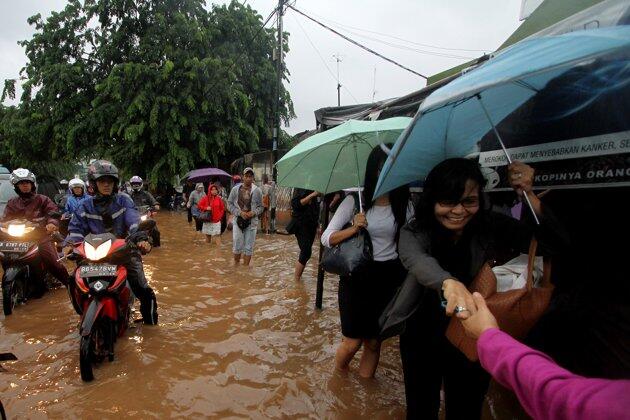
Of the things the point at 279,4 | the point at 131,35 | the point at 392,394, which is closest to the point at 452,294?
the point at 392,394

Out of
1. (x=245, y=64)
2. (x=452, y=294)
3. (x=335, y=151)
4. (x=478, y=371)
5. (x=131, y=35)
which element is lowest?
(x=478, y=371)

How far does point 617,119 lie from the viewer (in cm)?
175

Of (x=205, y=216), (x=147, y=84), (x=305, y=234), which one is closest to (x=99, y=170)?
(x=305, y=234)

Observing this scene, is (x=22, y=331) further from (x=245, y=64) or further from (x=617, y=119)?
(x=245, y=64)

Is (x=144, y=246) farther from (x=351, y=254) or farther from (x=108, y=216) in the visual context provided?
(x=351, y=254)

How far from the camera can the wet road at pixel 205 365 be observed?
2775 mm

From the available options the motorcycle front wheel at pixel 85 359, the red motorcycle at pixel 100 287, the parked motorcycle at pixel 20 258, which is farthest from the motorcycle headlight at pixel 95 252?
the parked motorcycle at pixel 20 258

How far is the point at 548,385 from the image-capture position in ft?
2.94

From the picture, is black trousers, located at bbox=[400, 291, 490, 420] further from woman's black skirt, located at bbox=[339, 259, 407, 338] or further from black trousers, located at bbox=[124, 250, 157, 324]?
black trousers, located at bbox=[124, 250, 157, 324]

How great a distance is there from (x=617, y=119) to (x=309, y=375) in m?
2.83

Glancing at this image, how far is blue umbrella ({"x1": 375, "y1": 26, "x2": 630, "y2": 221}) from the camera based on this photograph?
1026mm

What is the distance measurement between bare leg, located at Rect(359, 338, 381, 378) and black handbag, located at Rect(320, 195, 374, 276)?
0.77m

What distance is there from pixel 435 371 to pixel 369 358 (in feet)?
3.97

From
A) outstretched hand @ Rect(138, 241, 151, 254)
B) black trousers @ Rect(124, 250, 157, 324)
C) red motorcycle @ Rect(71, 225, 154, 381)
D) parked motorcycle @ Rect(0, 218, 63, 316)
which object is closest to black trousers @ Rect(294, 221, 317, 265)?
black trousers @ Rect(124, 250, 157, 324)
